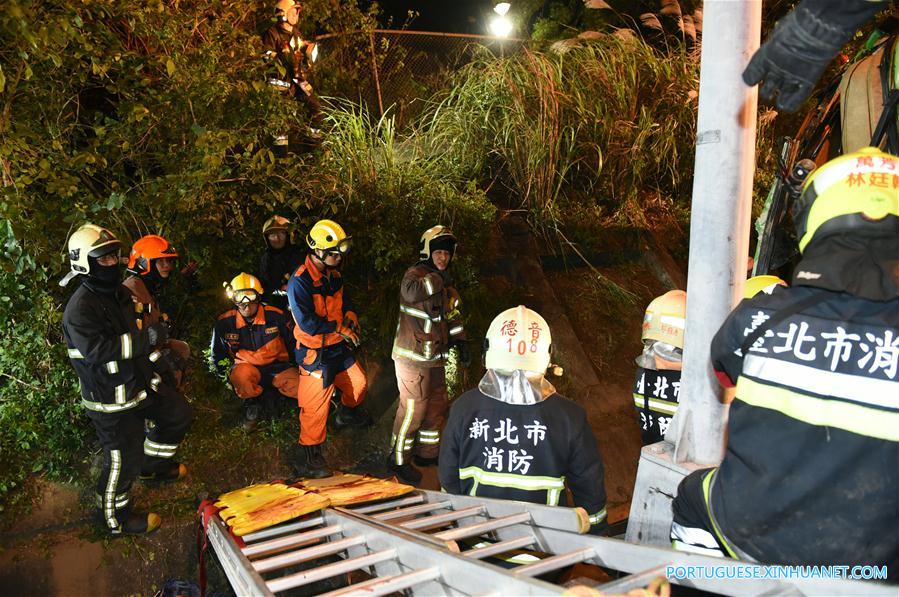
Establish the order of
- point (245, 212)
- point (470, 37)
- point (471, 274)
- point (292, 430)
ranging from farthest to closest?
point (470, 37) → point (471, 274) → point (245, 212) → point (292, 430)

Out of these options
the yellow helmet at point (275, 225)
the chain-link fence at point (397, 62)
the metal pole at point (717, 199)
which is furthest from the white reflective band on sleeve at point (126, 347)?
the chain-link fence at point (397, 62)

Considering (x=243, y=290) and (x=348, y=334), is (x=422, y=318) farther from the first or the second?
(x=243, y=290)

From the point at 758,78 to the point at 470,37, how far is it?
773 cm

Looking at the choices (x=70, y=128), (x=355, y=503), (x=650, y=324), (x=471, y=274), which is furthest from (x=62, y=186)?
(x=650, y=324)

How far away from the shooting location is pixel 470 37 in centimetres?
923

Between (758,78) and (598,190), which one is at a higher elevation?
(598,190)

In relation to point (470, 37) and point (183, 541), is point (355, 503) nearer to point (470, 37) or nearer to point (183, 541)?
point (183, 541)

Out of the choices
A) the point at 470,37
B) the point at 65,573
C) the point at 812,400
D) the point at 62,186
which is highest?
the point at 470,37

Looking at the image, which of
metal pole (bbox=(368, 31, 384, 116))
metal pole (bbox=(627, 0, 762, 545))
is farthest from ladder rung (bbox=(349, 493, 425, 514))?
metal pole (bbox=(368, 31, 384, 116))

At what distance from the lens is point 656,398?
3.52 m

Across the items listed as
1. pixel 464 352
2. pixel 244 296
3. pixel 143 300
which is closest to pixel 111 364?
pixel 143 300

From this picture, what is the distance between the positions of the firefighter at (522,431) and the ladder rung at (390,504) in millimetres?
510

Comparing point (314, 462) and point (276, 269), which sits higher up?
point (276, 269)

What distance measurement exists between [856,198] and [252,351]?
16.0ft
